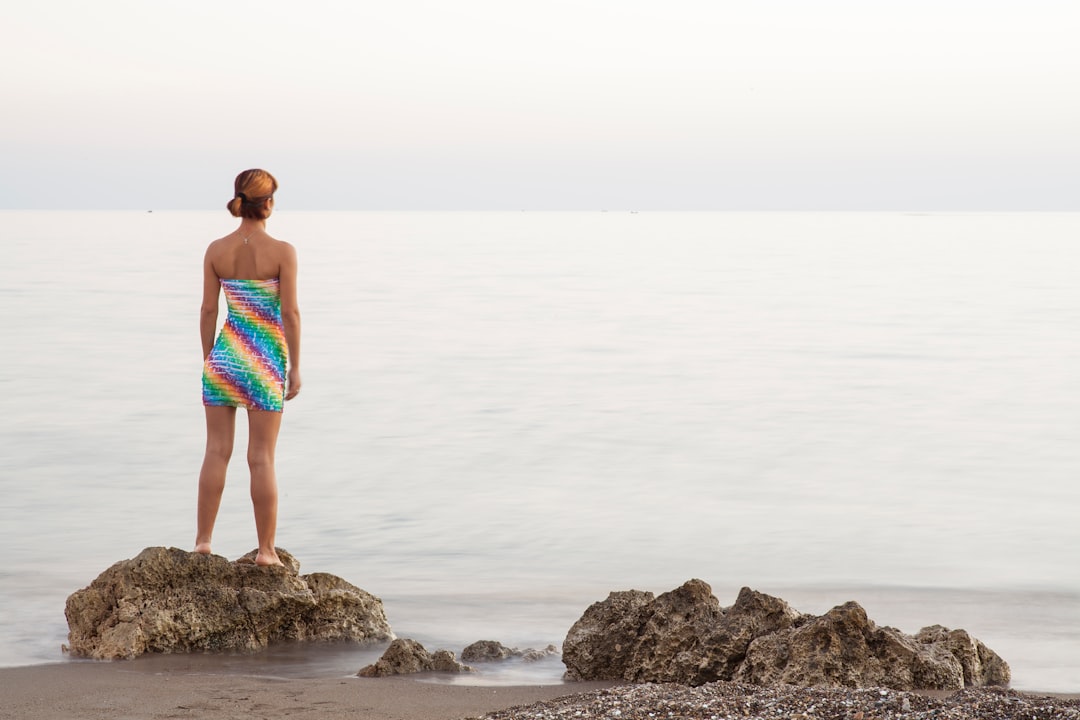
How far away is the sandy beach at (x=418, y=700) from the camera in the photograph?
4.27m

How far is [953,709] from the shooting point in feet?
13.9

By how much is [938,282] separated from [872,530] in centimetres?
3392

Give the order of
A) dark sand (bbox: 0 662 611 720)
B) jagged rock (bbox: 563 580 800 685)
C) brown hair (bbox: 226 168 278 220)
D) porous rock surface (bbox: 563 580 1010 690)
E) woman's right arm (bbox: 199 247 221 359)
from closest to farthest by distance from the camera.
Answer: dark sand (bbox: 0 662 611 720) → porous rock surface (bbox: 563 580 1010 690) → jagged rock (bbox: 563 580 800 685) → brown hair (bbox: 226 168 278 220) → woman's right arm (bbox: 199 247 221 359)

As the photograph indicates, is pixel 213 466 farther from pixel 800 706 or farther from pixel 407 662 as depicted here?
pixel 800 706

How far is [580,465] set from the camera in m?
12.5

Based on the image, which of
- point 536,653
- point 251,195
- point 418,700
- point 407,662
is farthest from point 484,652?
point 251,195

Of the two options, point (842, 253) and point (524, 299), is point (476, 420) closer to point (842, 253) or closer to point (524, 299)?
point (524, 299)

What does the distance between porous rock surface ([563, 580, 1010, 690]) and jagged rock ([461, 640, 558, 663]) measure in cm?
50

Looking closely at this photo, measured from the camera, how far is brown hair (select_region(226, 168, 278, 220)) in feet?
19.7

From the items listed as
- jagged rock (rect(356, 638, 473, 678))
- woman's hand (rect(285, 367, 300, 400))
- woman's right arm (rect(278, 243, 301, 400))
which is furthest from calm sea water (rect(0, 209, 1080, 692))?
woman's right arm (rect(278, 243, 301, 400))

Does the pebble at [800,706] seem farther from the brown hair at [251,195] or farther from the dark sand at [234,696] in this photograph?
the brown hair at [251,195]

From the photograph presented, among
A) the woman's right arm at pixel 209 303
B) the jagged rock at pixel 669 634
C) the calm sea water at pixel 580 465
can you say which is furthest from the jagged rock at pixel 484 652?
the woman's right arm at pixel 209 303

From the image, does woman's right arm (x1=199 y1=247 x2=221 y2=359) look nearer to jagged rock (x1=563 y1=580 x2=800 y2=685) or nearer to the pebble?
jagged rock (x1=563 y1=580 x2=800 y2=685)

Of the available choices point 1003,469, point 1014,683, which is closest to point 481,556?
point 1014,683
